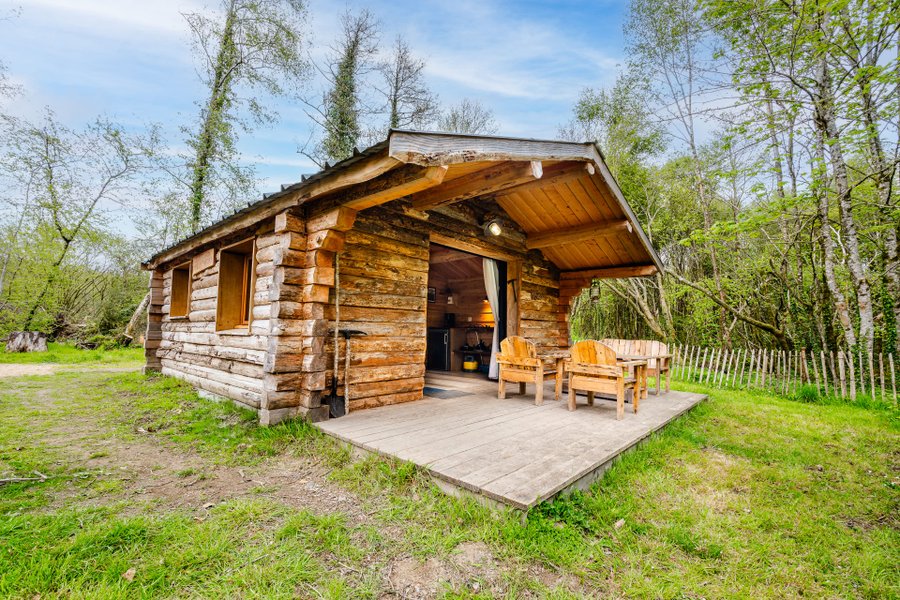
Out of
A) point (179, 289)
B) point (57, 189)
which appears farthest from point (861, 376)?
point (57, 189)

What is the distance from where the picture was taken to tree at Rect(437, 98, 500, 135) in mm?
15039

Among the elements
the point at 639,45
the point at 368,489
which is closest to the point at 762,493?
the point at 368,489

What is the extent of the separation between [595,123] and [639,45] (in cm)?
240

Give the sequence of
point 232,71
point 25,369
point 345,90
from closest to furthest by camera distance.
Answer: point 25,369 < point 232,71 < point 345,90

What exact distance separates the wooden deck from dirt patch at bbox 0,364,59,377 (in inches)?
333

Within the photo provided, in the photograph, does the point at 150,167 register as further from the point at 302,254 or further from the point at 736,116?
the point at 736,116

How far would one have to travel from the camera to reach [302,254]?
4.17 metres

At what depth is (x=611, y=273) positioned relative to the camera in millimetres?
7180

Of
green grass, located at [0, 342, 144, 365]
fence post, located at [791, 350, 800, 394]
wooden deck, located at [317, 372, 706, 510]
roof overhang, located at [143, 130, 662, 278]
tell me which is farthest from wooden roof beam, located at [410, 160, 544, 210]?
green grass, located at [0, 342, 144, 365]

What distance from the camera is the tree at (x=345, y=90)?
13.1 meters

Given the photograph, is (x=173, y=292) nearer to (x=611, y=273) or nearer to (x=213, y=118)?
(x=213, y=118)

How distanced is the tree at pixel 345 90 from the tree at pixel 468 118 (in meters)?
3.49

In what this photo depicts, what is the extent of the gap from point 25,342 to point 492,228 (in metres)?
14.0

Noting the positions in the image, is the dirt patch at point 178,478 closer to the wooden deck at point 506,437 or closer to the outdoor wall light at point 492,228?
the wooden deck at point 506,437
